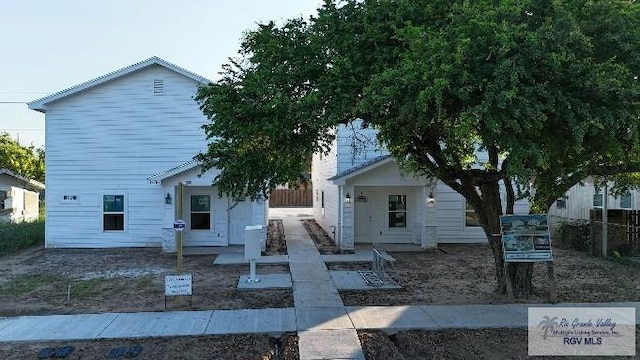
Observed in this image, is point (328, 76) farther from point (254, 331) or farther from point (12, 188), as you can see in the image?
point (12, 188)

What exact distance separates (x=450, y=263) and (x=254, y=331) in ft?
28.2

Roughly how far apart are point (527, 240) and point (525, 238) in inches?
2.1

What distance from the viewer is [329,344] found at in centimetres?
753

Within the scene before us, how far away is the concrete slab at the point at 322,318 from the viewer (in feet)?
27.6

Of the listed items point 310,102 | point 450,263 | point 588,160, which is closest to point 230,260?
point 450,263

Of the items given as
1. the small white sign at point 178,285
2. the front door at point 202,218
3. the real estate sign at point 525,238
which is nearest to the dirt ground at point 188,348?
the small white sign at point 178,285

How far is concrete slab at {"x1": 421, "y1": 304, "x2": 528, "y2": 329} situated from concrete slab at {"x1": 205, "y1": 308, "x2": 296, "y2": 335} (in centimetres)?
251

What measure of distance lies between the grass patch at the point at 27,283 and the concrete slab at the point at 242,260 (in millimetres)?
4199

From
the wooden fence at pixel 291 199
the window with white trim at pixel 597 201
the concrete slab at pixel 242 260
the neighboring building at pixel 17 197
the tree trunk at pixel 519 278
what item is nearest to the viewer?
the tree trunk at pixel 519 278

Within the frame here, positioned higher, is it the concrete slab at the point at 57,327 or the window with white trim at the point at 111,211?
the window with white trim at the point at 111,211

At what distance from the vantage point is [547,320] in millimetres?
8820

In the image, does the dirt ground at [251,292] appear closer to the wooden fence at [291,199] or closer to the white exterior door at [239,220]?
the white exterior door at [239,220]

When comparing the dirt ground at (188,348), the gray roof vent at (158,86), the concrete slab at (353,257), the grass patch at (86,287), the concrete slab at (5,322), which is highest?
the gray roof vent at (158,86)

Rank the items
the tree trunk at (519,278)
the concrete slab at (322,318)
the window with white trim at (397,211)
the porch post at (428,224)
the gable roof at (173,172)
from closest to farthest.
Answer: the concrete slab at (322,318) < the tree trunk at (519,278) < the gable roof at (173,172) < the porch post at (428,224) < the window with white trim at (397,211)
